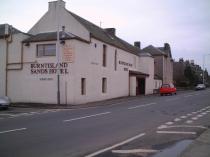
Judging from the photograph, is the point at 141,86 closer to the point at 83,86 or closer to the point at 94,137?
the point at 83,86

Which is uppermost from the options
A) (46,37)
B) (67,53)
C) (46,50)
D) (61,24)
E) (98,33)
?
(61,24)

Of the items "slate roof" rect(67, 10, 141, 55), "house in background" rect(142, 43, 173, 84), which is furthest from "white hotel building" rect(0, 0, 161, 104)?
"house in background" rect(142, 43, 173, 84)

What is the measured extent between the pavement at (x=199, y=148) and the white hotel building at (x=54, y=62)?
20.6 m

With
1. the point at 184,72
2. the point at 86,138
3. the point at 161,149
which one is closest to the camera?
the point at 161,149

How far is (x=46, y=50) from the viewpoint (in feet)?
107

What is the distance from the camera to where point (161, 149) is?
9742mm

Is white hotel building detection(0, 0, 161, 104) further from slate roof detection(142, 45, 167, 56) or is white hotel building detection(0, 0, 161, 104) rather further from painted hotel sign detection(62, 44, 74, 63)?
slate roof detection(142, 45, 167, 56)

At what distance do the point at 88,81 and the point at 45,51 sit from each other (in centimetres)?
489

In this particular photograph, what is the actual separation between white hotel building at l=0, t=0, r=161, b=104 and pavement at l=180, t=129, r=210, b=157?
67.5 ft

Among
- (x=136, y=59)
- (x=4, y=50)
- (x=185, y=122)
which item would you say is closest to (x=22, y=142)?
(x=185, y=122)

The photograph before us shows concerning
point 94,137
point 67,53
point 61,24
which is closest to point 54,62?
point 67,53

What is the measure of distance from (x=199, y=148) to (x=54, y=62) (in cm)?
2369

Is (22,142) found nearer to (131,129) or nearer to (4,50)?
(131,129)

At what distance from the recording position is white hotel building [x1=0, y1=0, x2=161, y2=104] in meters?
31.5
